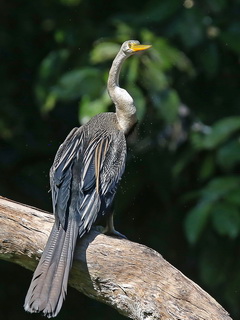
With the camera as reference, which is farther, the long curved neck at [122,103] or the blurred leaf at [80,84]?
the blurred leaf at [80,84]

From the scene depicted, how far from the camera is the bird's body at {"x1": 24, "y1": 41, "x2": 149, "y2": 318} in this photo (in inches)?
87.5

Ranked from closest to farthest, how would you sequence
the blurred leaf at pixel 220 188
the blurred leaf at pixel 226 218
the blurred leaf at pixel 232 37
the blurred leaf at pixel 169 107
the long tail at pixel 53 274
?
the long tail at pixel 53 274, the blurred leaf at pixel 226 218, the blurred leaf at pixel 220 188, the blurred leaf at pixel 169 107, the blurred leaf at pixel 232 37

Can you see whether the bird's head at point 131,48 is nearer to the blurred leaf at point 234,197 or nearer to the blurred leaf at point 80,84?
the blurred leaf at point 80,84

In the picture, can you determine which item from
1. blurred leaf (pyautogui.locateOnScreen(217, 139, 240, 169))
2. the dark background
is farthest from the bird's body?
blurred leaf (pyautogui.locateOnScreen(217, 139, 240, 169))

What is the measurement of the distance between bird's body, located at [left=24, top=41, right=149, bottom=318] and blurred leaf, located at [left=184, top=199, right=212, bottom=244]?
941 mm

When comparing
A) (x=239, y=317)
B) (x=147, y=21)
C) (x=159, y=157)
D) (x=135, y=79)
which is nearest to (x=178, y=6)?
(x=147, y=21)

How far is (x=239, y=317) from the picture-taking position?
459cm

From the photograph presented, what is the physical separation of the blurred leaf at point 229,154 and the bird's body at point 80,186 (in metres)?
1.03

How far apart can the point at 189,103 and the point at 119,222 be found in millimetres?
835

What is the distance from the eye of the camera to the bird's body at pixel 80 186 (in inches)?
87.5

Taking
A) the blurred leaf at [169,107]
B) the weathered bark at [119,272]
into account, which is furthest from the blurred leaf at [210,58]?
the weathered bark at [119,272]

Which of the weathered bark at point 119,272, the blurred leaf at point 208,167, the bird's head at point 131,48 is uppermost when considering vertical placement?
the bird's head at point 131,48

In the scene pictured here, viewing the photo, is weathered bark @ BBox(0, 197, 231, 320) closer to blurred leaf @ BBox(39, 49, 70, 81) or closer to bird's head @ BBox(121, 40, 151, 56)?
bird's head @ BBox(121, 40, 151, 56)

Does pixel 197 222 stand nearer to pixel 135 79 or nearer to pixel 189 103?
pixel 135 79
